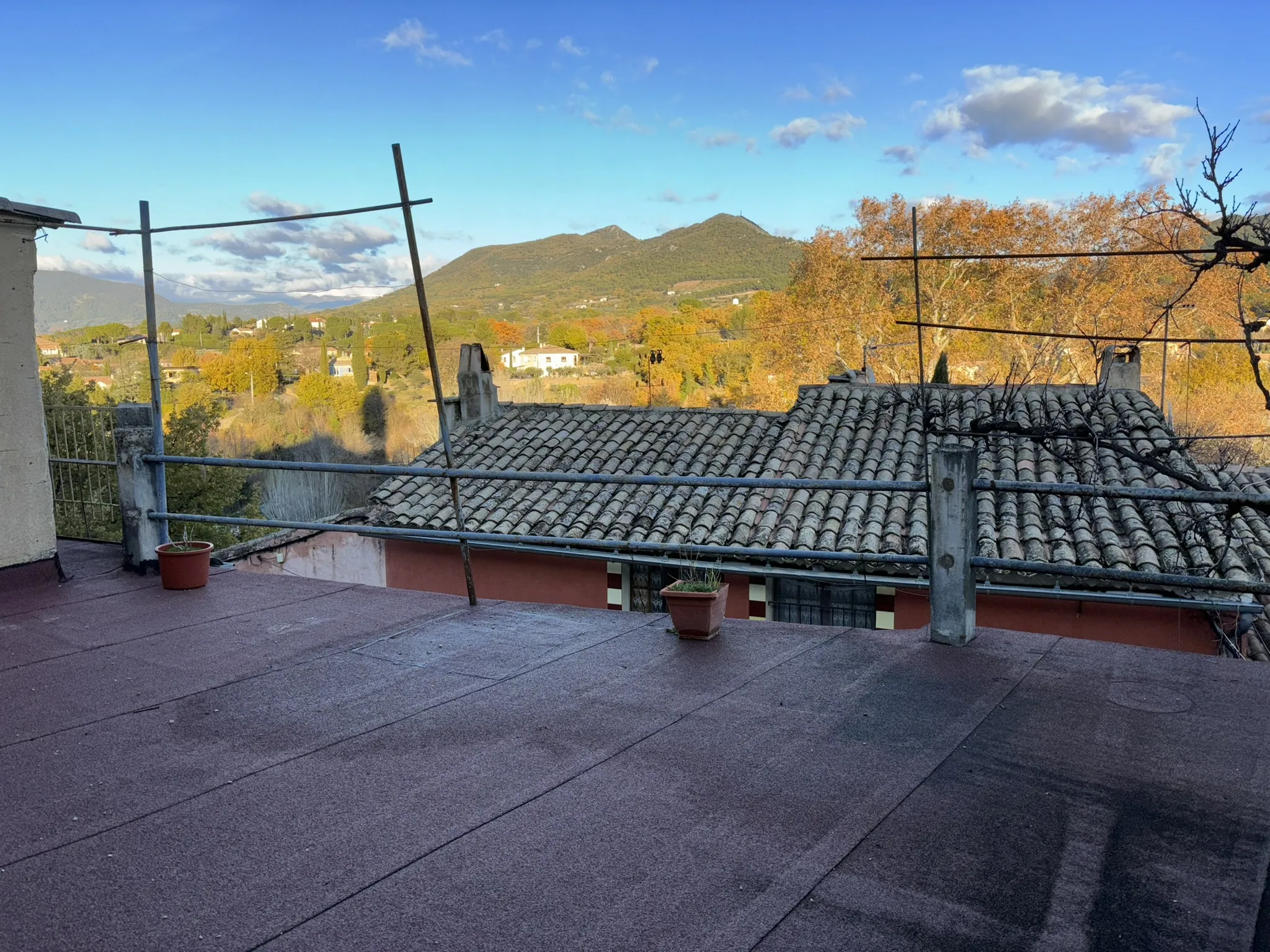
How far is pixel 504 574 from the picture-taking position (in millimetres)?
13305

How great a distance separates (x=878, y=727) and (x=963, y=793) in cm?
55

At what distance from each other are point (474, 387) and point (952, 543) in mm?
13641

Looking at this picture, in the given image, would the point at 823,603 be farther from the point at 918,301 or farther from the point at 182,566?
the point at 182,566

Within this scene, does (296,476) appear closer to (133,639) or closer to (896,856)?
(133,639)

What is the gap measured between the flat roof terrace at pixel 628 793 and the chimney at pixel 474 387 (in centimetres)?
1240

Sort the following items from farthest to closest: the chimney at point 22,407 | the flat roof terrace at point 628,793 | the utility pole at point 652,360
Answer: the utility pole at point 652,360 < the chimney at point 22,407 < the flat roof terrace at point 628,793

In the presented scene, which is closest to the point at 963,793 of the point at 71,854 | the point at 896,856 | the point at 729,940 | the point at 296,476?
the point at 896,856

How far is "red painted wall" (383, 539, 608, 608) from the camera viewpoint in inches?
507

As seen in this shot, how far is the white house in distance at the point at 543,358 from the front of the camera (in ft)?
220

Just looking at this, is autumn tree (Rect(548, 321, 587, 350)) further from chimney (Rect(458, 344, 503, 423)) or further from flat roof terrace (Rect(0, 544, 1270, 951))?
flat roof terrace (Rect(0, 544, 1270, 951))

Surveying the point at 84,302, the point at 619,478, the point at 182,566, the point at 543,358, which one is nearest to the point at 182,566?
the point at 182,566

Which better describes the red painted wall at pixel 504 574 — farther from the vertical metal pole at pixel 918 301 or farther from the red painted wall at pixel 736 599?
the vertical metal pole at pixel 918 301

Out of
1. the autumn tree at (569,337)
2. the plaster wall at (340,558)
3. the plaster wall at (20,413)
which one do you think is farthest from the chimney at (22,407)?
the autumn tree at (569,337)

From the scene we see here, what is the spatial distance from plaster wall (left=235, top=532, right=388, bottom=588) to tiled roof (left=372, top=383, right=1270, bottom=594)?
3.35 feet
